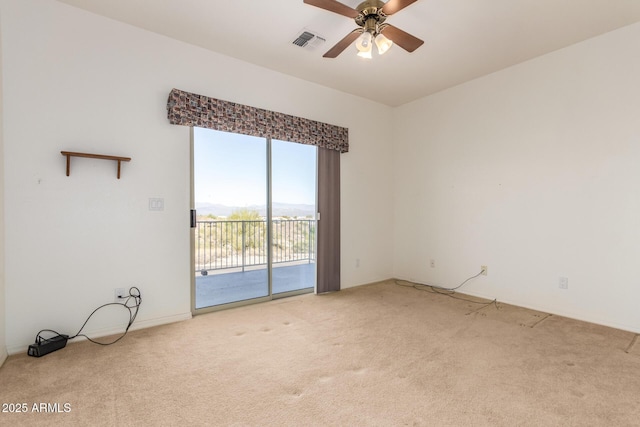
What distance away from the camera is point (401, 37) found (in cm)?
242

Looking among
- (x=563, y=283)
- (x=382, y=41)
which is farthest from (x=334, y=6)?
(x=563, y=283)

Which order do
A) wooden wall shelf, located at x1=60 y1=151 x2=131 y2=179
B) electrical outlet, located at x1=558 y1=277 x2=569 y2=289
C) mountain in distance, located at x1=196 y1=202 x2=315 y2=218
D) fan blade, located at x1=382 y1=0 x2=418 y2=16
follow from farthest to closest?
mountain in distance, located at x1=196 y1=202 x2=315 y2=218 < electrical outlet, located at x1=558 y1=277 x2=569 y2=289 < wooden wall shelf, located at x1=60 y1=151 x2=131 y2=179 < fan blade, located at x1=382 y1=0 x2=418 y2=16

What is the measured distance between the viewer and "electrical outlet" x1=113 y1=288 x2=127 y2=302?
278cm

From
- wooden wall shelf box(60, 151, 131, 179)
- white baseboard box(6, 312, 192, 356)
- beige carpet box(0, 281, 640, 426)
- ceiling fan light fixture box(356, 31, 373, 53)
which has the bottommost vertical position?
beige carpet box(0, 281, 640, 426)

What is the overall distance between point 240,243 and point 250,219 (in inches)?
15.1

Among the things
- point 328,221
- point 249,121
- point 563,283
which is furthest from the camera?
point 328,221

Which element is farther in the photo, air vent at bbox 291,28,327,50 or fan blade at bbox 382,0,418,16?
air vent at bbox 291,28,327,50

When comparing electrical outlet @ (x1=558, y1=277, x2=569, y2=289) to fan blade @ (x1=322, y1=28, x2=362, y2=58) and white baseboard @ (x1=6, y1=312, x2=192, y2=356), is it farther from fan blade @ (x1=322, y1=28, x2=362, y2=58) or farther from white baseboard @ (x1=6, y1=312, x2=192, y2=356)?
white baseboard @ (x1=6, y1=312, x2=192, y2=356)

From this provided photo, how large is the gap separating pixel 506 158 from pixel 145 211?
404 cm

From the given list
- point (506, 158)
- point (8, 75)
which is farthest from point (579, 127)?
point (8, 75)

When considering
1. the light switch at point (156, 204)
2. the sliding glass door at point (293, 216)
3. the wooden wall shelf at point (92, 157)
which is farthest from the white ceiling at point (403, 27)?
the light switch at point (156, 204)

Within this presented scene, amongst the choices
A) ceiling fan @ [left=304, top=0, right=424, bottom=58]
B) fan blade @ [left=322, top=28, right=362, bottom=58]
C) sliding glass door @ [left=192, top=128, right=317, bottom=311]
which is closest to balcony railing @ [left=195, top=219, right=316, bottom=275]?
sliding glass door @ [left=192, top=128, right=317, bottom=311]

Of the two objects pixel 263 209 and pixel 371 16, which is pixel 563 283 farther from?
pixel 263 209

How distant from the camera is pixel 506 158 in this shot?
3.70m
